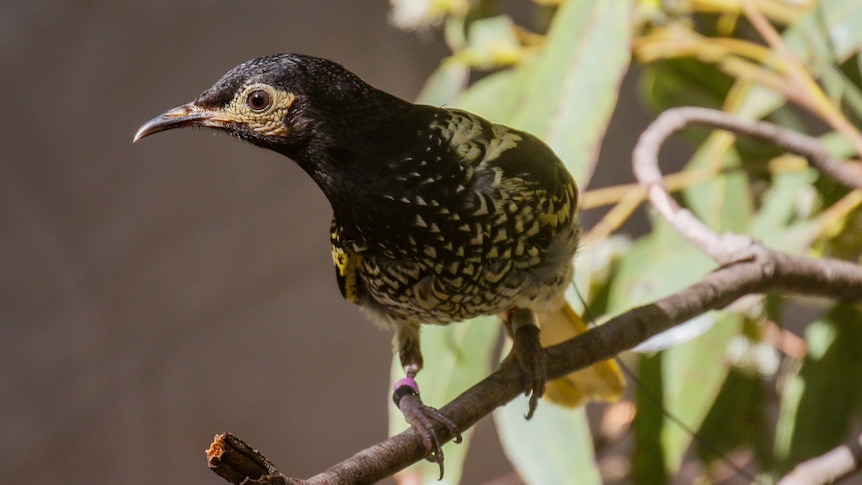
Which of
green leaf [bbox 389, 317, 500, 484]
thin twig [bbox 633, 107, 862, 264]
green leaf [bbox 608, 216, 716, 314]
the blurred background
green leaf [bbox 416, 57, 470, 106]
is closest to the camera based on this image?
thin twig [bbox 633, 107, 862, 264]

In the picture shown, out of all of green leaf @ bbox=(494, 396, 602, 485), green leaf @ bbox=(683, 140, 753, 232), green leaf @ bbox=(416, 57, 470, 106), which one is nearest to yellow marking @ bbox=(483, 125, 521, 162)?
green leaf @ bbox=(494, 396, 602, 485)

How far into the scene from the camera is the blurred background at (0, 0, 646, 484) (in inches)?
95.9

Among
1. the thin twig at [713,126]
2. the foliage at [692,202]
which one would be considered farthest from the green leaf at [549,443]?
the thin twig at [713,126]

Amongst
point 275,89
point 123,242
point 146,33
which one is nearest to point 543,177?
point 275,89

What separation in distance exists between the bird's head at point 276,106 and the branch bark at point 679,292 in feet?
1.24

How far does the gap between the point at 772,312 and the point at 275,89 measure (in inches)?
60.4

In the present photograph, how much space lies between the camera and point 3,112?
2.42 meters

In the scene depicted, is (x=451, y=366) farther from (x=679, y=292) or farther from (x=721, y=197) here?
(x=721, y=197)

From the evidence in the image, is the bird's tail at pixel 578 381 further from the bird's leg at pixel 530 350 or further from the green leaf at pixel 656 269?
the green leaf at pixel 656 269

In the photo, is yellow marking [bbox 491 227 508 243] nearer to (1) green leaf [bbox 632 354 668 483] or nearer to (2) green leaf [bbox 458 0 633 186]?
(2) green leaf [bbox 458 0 633 186]

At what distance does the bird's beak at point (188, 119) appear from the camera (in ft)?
3.49

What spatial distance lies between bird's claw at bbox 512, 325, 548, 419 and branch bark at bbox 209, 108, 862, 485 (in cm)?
1

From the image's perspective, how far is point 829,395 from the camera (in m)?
1.96

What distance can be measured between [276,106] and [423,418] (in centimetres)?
44
